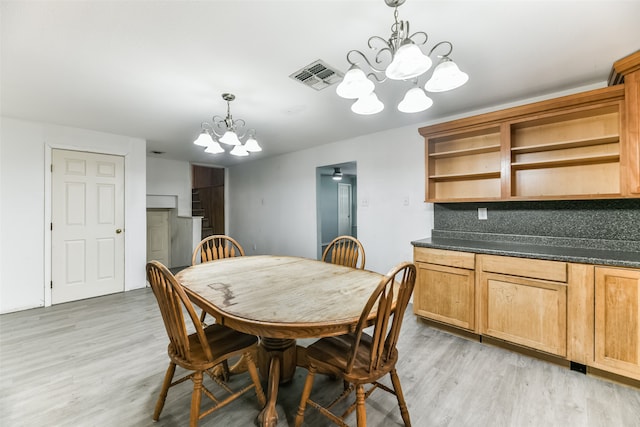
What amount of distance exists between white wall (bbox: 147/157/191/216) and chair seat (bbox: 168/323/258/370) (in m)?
4.74

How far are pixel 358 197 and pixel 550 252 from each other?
96.4 inches

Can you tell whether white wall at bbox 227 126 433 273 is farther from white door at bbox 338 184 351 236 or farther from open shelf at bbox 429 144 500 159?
white door at bbox 338 184 351 236

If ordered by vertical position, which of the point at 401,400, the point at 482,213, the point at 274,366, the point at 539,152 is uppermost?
the point at 539,152

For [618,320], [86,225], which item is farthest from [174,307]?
[86,225]

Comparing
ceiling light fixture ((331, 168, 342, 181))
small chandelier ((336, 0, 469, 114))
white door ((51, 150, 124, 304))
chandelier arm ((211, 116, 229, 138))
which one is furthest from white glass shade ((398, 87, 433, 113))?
ceiling light fixture ((331, 168, 342, 181))

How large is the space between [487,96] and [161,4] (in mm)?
2791

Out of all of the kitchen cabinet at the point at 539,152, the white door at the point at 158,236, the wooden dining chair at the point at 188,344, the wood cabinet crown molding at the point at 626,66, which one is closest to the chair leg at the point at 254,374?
the wooden dining chair at the point at 188,344

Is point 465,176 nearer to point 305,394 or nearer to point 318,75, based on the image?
point 318,75

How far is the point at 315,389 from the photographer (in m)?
1.84

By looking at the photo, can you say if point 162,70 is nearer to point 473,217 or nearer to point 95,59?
point 95,59

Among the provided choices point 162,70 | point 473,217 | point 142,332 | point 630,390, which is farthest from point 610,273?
point 142,332

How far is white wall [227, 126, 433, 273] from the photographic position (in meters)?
3.57

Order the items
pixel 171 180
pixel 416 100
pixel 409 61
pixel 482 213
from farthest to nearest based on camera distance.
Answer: pixel 171 180
pixel 482 213
pixel 416 100
pixel 409 61

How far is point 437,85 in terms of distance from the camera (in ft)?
4.85
